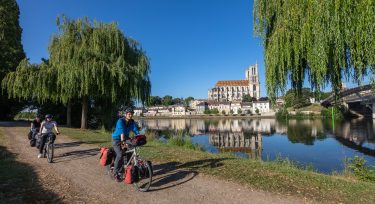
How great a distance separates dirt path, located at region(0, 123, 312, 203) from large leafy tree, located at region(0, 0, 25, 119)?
81.2 ft

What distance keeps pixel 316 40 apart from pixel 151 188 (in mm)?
5335

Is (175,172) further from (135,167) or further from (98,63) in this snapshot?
(98,63)

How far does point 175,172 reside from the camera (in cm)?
785

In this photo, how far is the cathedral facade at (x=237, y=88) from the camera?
184562 millimetres

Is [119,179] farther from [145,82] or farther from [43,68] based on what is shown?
[43,68]

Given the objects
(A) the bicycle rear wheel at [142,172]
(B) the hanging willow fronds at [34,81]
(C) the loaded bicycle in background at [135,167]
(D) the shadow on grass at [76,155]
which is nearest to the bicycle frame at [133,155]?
(C) the loaded bicycle in background at [135,167]

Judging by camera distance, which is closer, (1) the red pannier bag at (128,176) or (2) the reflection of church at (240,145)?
(1) the red pannier bag at (128,176)

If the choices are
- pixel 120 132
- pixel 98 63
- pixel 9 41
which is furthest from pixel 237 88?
pixel 120 132

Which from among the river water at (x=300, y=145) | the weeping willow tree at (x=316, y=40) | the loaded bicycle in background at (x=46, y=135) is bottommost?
the river water at (x=300, y=145)

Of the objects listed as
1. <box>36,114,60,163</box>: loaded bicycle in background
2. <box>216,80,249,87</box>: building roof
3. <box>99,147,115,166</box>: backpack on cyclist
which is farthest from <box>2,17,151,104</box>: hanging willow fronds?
<box>216,80,249,87</box>: building roof

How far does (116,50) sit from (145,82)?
3.03 meters

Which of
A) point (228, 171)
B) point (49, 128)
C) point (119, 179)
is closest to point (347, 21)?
point (228, 171)

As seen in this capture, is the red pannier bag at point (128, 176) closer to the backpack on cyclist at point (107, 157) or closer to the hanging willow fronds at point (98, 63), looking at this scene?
the backpack on cyclist at point (107, 157)

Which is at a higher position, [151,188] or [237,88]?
[237,88]
